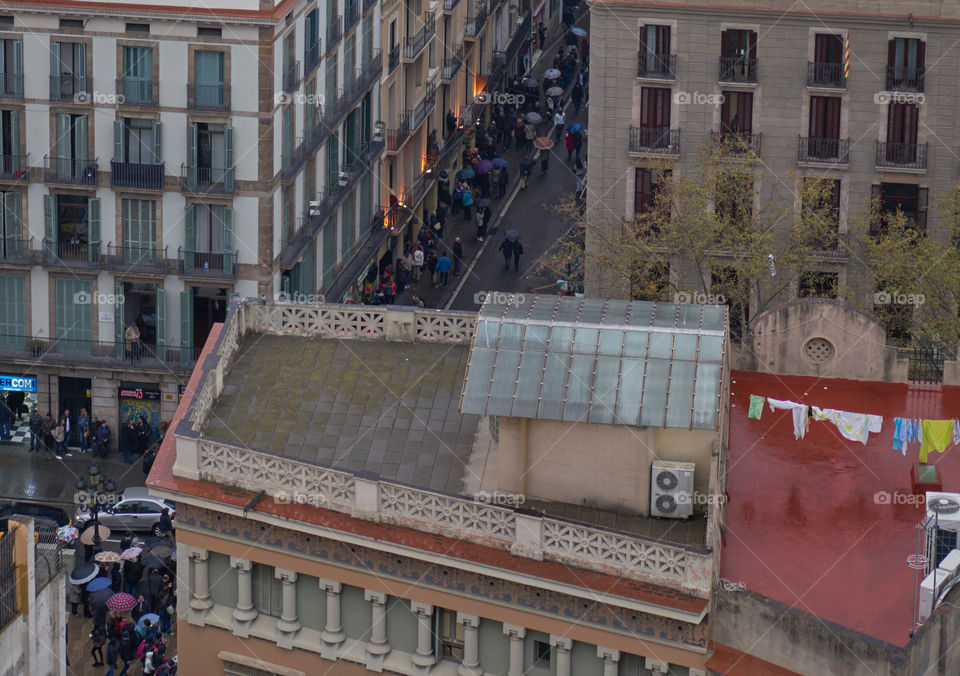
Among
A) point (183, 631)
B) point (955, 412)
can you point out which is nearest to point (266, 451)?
point (183, 631)

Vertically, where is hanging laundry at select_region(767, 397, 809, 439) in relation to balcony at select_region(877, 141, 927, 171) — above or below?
below

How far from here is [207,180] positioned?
301 feet

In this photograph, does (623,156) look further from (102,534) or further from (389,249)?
(102,534)

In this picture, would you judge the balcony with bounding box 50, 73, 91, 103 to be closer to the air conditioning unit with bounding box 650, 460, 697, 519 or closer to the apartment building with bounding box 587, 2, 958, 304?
the apartment building with bounding box 587, 2, 958, 304

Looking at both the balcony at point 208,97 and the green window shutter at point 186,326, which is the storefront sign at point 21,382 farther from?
the balcony at point 208,97

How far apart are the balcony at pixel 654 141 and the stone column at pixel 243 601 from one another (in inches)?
1544

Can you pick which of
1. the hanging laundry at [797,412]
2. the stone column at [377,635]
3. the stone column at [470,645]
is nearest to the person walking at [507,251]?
the hanging laundry at [797,412]

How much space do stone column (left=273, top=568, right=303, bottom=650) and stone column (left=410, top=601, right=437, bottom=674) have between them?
366 centimetres

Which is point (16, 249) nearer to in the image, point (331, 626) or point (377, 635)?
point (331, 626)

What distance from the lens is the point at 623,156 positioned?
316 feet

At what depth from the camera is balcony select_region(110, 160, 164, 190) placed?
301 feet

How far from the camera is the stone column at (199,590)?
Result: 61656 mm

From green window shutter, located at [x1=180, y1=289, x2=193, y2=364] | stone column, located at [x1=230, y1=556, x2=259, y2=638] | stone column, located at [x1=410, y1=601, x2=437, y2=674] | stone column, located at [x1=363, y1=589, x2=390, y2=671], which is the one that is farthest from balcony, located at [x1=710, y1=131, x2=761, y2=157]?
stone column, located at [x1=410, y1=601, x2=437, y2=674]

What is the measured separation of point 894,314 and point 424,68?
131 ft
